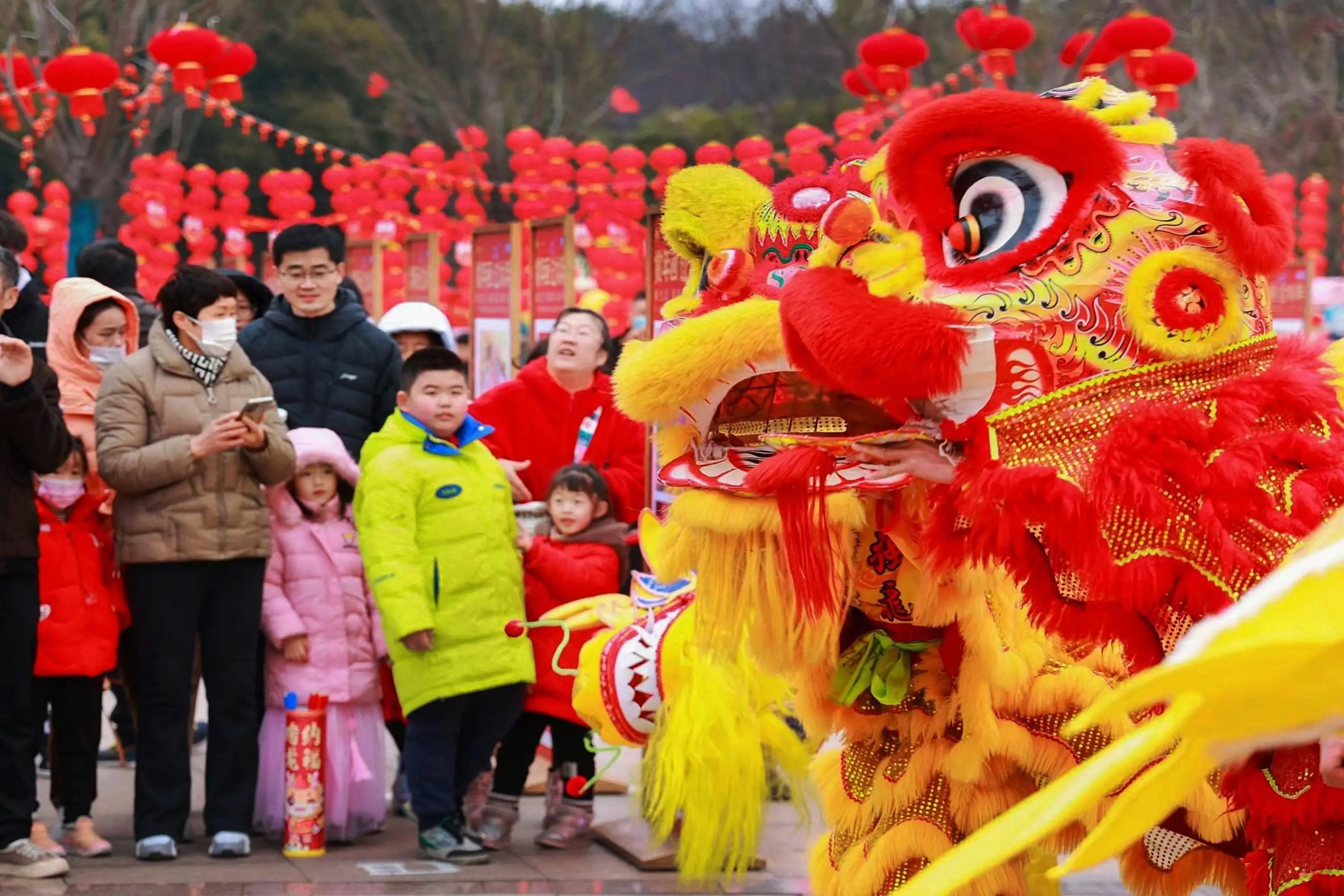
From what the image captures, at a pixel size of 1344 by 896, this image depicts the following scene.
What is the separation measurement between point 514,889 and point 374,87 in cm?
1850

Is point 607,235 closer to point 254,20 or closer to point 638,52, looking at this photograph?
point 254,20

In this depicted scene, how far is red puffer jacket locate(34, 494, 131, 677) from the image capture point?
5.26 metres

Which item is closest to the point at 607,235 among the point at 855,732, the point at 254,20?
the point at 254,20

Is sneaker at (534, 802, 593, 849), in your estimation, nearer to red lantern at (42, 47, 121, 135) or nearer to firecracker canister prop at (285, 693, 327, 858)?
firecracker canister prop at (285, 693, 327, 858)

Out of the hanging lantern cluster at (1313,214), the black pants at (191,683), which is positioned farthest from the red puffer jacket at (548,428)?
the hanging lantern cluster at (1313,214)

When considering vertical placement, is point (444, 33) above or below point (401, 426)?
above

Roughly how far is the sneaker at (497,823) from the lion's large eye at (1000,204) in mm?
3063

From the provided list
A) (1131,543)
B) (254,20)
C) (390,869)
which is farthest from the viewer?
(254,20)

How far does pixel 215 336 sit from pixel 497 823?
1.66 meters

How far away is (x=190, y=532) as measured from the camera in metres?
5.25

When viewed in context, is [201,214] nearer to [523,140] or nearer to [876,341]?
[523,140]

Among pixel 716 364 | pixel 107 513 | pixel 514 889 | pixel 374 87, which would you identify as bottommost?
pixel 514 889

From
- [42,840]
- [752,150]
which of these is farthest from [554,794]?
[752,150]

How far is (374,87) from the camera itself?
22625 millimetres
